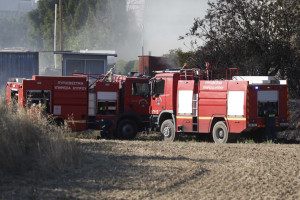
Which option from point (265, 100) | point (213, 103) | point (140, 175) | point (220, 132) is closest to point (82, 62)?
point (213, 103)

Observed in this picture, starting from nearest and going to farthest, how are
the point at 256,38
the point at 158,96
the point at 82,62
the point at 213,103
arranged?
the point at 213,103 < the point at 158,96 < the point at 256,38 < the point at 82,62

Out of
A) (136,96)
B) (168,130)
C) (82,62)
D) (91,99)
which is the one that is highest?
Answer: (82,62)

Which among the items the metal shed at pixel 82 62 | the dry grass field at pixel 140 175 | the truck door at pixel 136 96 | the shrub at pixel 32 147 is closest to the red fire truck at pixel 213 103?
the truck door at pixel 136 96

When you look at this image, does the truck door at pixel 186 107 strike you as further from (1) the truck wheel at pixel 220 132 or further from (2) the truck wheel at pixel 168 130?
(1) the truck wheel at pixel 220 132

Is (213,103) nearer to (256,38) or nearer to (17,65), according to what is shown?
(256,38)

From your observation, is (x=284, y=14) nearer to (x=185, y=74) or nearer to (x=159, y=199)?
(x=185, y=74)

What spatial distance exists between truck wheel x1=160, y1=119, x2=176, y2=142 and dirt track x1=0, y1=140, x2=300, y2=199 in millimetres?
7926

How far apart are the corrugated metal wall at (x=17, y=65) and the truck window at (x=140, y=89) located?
683 inches

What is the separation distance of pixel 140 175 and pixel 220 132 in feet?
32.0

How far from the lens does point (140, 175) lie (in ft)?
35.6

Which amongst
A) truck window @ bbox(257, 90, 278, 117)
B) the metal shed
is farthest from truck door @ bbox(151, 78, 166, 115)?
the metal shed

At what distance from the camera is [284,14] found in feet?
89.0

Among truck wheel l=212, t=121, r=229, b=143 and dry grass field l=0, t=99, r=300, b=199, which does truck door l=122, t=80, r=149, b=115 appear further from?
dry grass field l=0, t=99, r=300, b=199

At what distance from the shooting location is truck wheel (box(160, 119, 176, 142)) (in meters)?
21.9
